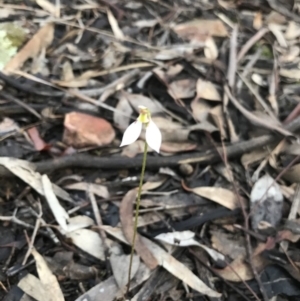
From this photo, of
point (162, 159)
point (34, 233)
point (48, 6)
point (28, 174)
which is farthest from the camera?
point (48, 6)

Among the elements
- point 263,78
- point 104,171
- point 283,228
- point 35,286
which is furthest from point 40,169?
point 263,78

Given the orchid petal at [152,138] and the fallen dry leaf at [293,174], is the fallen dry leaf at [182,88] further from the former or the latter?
the orchid petal at [152,138]

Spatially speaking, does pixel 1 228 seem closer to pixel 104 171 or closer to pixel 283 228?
pixel 104 171

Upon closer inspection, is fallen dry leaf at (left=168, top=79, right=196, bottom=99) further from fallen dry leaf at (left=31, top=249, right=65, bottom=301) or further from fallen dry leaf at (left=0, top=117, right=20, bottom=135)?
fallen dry leaf at (left=31, top=249, right=65, bottom=301)

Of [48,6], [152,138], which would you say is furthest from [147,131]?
[48,6]

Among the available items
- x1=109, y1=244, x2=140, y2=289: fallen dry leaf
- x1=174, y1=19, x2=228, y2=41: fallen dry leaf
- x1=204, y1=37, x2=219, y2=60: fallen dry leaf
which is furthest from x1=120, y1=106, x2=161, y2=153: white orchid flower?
x1=174, y1=19, x2=228, y2=41: fallen dry leaf

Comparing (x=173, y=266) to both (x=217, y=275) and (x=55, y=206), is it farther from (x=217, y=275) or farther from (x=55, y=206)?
(x=55, y=206)
